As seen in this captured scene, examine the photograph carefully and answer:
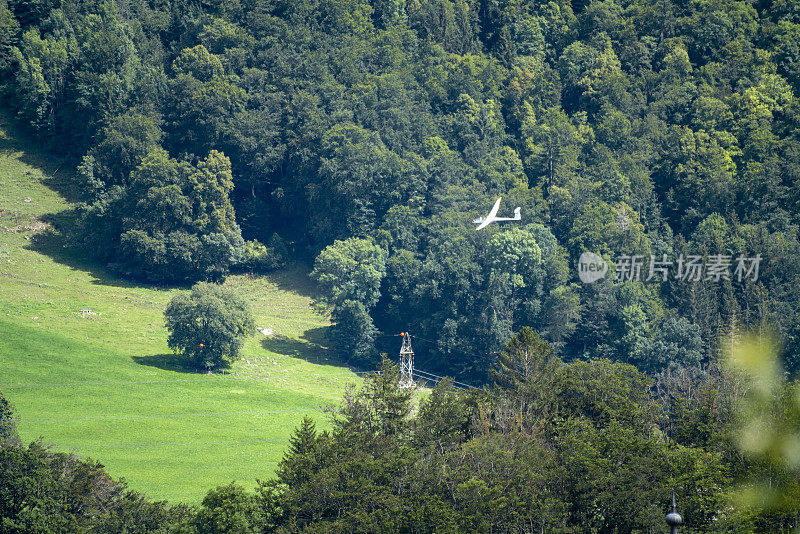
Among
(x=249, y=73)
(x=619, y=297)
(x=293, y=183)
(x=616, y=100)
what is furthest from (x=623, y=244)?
(x=249, y=73)

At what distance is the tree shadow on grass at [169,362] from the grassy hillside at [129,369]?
176mm

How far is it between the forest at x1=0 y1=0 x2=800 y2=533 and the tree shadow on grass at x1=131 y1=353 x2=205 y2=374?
14583mm

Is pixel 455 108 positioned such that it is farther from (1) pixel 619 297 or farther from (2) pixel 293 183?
(1) pixel 619 297

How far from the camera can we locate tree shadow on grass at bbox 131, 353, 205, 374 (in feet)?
356

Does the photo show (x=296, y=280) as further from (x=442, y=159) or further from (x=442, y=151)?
(x=442, y=151)

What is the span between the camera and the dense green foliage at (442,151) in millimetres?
122875

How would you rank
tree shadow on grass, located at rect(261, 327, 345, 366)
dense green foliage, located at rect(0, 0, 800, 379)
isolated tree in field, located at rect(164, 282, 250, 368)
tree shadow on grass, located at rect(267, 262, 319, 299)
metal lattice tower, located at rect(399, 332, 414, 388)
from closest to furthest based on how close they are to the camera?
metal lattice tower, located at rect(399, 332, 414, 388), isolated tree in field, located at rect(164, 282, 250, 368), tree shadow on grass, located at rect(261, 327, 345, 366), dense green foliage, located at rect(0, 0, 800, 379), tree shadow on grass, located at rect(267, 262, 319, 299)

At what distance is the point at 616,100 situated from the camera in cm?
14388

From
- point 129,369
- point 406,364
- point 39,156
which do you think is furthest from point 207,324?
point 39,156

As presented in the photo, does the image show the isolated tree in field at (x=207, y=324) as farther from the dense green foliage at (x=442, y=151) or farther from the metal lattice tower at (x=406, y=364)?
the metal lattice tower at (x=406, y=364)

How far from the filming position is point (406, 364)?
117 metres

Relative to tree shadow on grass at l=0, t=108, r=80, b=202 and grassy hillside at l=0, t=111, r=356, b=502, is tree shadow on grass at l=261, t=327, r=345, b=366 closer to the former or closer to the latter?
grassy hillside at l=0, t=111, r=356, b=502

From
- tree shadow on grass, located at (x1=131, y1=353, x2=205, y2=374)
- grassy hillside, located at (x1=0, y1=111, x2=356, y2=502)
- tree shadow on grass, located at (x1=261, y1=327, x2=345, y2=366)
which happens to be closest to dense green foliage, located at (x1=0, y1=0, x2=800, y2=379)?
tree shadow on grass, located at (x1=261, y1=327, x2=345, y2=366)

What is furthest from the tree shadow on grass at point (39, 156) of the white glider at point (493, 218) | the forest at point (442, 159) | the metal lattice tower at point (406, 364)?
the white glider at point (493, 218)
